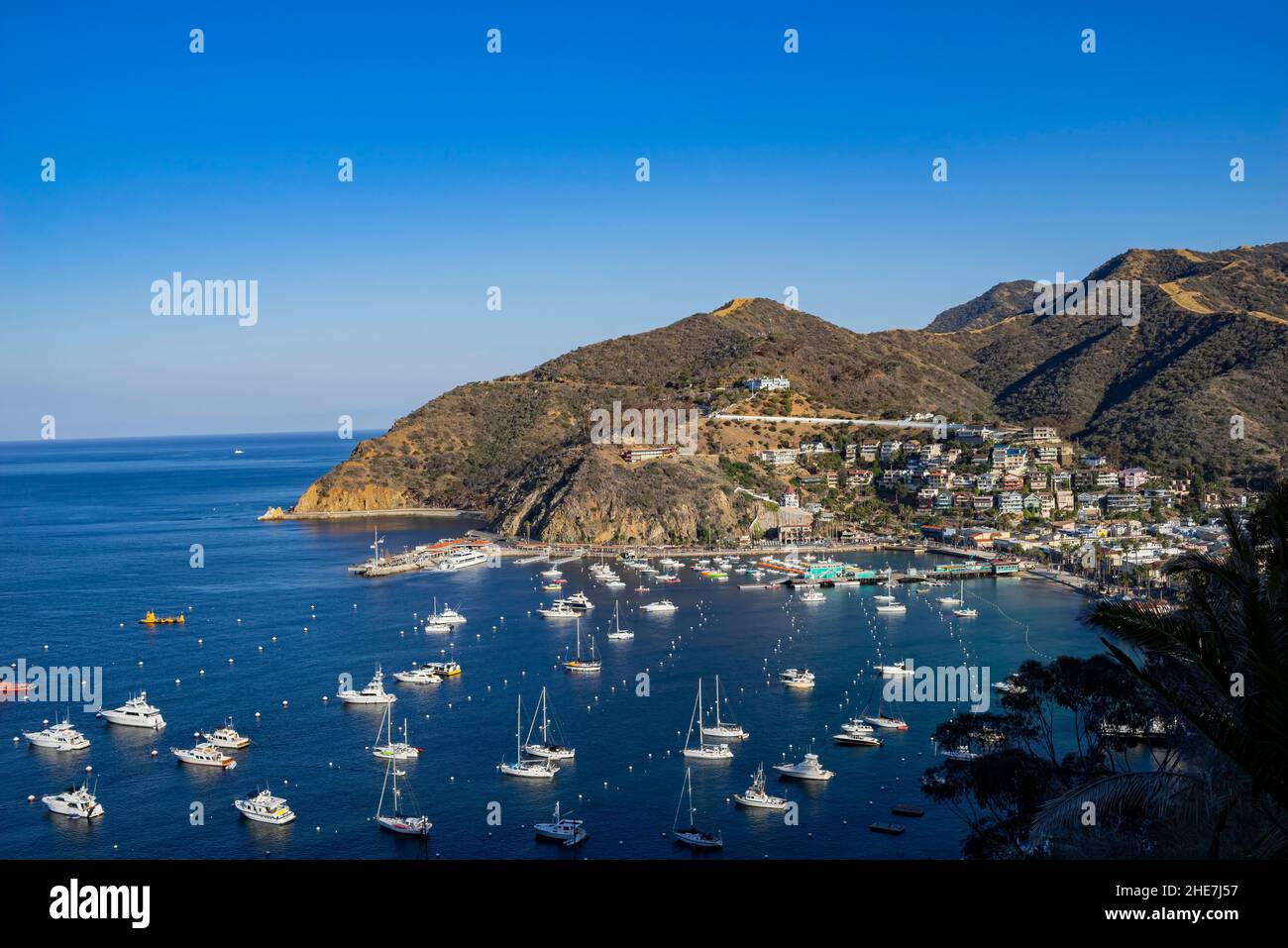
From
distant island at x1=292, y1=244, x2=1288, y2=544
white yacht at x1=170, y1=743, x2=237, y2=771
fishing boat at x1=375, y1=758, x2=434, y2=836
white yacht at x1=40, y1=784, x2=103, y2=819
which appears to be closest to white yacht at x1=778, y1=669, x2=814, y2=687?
fishing boat at x1=375, y1=758, x2=434, y2=836

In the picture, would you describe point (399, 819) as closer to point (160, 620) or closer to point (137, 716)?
point (137, 716)

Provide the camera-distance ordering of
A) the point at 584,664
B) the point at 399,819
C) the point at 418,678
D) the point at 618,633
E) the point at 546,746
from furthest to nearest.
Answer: the point at 618,633
the point at 584,664
the point at 418,678
the point at 546,746
the point at 399,819

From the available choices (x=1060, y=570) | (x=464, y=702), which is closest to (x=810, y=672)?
(x=464, y=702)

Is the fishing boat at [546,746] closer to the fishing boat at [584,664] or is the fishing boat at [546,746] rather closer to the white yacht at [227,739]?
the fishing boat at [584,664]

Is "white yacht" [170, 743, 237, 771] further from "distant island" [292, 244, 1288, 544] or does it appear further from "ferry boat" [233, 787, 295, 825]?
"distant island" [292, 244, 1288, 544]

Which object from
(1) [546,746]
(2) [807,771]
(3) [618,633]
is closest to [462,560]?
(3) [618,633]
